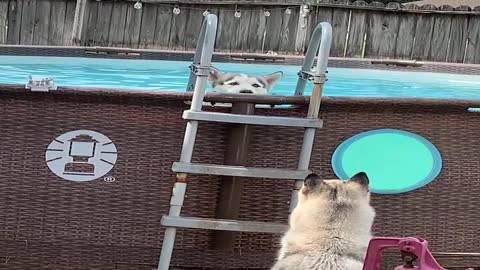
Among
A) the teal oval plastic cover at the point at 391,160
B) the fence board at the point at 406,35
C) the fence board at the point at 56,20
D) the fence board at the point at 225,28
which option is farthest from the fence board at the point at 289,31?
the teal oval plastic cover at the point at 391,160

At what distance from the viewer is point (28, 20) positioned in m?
11.6

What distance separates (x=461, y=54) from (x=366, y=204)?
9.81 metres

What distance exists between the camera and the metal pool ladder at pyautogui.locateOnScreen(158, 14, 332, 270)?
3.34 metres

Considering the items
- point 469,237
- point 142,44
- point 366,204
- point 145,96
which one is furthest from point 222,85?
point 142,44

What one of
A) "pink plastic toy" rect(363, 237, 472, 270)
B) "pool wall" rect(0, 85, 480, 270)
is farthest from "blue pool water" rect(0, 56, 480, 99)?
"pink plastic toy" rect(363, 237, 472, 270)

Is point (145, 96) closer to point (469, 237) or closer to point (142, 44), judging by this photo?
point (469, 237)

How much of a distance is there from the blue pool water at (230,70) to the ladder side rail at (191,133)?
4072mm

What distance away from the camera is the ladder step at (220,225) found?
133 inches

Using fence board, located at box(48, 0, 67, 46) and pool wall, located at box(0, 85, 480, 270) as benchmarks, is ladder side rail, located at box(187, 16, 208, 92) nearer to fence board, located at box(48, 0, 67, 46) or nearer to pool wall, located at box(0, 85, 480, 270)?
pool wall, located at box(0, 85, 480, 270)

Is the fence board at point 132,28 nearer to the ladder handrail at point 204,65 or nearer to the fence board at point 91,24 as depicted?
the fence board at point 91,24

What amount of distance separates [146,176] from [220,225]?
0.42 metres

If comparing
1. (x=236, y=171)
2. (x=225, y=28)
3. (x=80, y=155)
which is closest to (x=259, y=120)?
(x=236, y=171)

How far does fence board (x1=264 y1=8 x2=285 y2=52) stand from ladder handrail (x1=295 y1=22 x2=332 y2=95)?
8.09m

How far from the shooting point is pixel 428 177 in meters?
3.60
